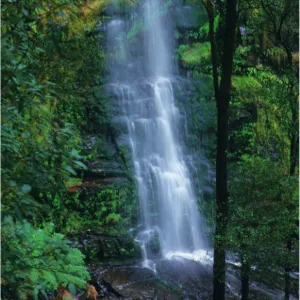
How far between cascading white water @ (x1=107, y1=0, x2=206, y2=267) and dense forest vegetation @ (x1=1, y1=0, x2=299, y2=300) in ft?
1.29

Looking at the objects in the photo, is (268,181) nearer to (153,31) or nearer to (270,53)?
(270,53)

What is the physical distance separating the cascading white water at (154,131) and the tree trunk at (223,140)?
3.63m

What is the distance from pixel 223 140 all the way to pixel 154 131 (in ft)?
20.7

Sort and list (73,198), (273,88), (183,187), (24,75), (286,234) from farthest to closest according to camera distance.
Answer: (183,187) → (73,198) → (273,88) → (286,234) → (24,75)

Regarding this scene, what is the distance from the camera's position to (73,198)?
11.5m

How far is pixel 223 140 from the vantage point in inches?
279

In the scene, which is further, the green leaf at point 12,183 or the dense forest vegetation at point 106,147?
the dense forest vegetation at point 106,147

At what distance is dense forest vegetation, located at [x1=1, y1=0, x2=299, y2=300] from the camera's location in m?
2.47

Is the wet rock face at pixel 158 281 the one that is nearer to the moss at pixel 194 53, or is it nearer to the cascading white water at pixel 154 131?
the cascading white water at pixel 154 131

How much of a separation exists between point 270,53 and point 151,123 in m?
5.14

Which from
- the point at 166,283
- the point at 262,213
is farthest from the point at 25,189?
the point at 166,283

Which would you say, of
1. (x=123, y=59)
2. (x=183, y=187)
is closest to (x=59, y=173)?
(x=183, y=187)

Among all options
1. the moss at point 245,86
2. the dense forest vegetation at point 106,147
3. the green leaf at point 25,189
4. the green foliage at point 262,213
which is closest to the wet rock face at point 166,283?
the dense forest vegetation at point 106,147

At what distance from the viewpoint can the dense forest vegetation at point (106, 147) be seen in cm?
247
